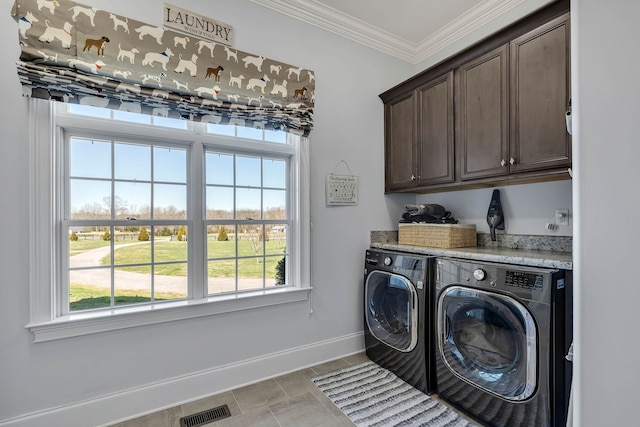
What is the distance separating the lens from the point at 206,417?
1.89 metres

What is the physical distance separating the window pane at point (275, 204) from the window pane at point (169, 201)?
2.09 feet

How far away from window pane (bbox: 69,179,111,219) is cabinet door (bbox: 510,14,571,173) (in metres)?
2.72

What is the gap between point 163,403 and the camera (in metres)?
1.99

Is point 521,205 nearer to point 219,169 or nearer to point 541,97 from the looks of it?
point 541,97

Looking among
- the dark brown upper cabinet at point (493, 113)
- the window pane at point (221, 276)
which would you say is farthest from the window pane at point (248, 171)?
the dark brown upper cabinet at point (493, 113)

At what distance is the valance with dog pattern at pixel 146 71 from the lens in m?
1.64

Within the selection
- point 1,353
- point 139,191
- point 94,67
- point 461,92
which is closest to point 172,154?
point 139,191

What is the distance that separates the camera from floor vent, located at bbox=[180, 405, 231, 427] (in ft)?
6.04

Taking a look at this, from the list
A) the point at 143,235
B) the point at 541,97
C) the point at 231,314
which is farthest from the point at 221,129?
the point at 541,97

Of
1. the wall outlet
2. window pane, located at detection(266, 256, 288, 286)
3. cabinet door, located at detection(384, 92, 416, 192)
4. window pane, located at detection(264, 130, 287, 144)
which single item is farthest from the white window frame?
the wall outlet

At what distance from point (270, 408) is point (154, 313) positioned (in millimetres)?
1001

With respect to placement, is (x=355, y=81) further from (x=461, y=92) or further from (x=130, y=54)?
(x=130, y=54)

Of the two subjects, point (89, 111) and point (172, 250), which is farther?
point (172, 250)

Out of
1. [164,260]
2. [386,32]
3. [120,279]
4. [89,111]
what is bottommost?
[120,279]
